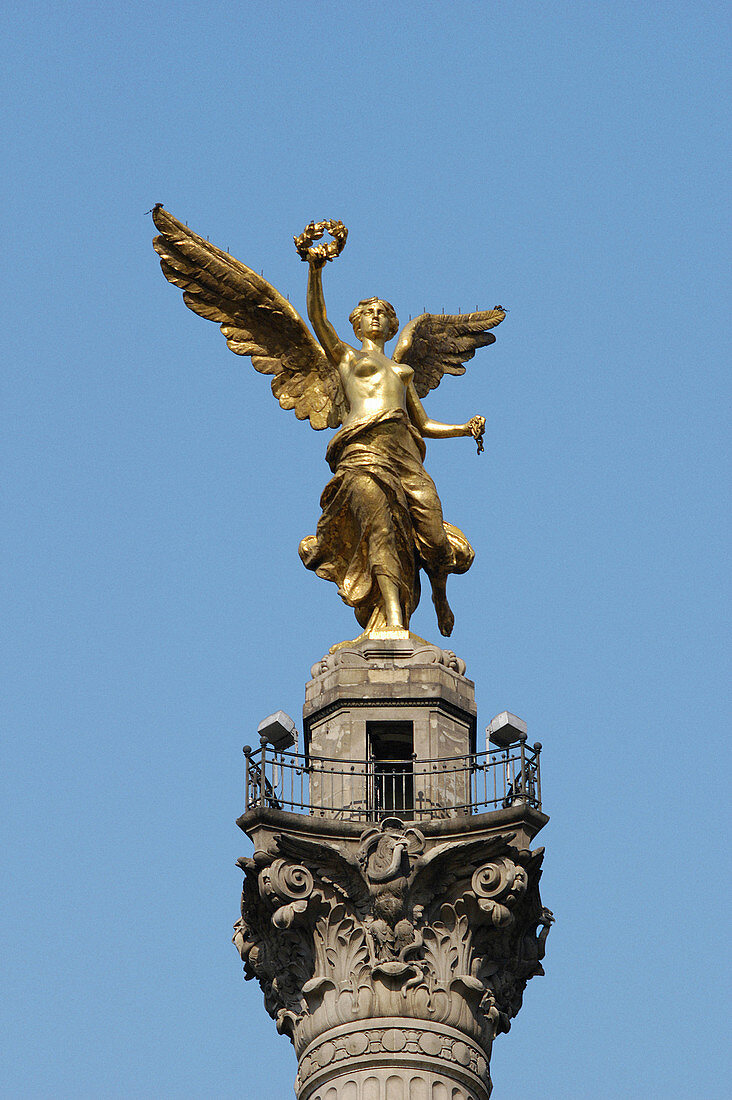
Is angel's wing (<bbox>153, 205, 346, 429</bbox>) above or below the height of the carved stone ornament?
above

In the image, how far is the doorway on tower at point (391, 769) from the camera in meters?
40.6

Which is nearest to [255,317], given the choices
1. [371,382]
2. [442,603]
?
[371,382]

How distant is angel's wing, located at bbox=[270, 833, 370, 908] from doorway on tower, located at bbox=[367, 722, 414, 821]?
101cm

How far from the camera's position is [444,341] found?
4856 centimetres

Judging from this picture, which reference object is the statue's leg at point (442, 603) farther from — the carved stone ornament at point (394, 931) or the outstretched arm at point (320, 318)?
the carved stone ornament at point (394, 931)

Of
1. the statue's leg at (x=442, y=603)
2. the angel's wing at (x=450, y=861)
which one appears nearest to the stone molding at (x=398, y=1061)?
the angel's wing at (x=450, y=861)

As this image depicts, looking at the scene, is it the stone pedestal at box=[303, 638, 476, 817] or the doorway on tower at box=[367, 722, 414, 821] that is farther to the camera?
the stone pedestal at box=[303, 638, 476, 817]

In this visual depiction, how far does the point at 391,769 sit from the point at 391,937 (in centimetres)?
Result: 367

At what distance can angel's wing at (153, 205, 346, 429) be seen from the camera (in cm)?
4644

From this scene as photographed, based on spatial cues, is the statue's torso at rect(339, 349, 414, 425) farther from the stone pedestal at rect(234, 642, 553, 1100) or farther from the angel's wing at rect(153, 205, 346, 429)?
the stone pedestal at rect(234, 642, 553, 1100)

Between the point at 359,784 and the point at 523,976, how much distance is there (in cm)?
391

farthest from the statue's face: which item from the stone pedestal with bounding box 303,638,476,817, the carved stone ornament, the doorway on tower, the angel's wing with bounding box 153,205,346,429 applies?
the carved stone ornament

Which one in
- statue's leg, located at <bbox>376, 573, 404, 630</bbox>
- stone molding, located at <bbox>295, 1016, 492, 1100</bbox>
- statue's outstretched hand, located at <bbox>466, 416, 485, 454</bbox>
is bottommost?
stone molding, located at <bbox>295, 1016, 492, 1100</bbox>

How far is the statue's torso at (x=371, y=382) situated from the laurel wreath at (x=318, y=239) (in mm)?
1880
